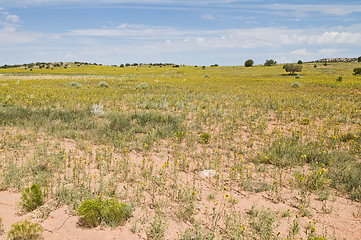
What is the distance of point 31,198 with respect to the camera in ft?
14.8

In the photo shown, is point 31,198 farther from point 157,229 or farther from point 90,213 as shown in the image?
point 157,229

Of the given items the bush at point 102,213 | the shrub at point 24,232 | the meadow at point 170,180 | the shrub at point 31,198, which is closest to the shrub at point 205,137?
the meadow at point 170,180

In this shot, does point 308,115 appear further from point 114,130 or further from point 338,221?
point 114,130

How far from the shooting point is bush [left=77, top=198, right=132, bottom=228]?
4.14 metres

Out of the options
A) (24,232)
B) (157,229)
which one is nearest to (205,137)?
(157,229)

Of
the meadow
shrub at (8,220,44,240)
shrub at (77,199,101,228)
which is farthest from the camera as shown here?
the meadow

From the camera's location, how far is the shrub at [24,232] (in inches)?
142

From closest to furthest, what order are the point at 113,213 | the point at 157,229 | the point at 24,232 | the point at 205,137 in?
1. the point at 24,232
2. the point at 157,229
3. the point at 113,213
4. the point at 205,137

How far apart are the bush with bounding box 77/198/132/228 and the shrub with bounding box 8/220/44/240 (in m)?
0.68

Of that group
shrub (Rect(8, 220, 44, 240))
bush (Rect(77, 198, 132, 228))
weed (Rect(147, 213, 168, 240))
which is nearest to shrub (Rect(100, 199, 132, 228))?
bush (Rect(77, 198, 132, 228))

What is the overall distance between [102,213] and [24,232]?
1182mm

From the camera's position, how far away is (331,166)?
22.2 feet

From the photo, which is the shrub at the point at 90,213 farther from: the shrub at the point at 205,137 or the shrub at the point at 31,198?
the shrub at the point at 205,137

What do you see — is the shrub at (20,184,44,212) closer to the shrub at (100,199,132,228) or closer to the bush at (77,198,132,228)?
the bush at (77,198,132,228)
